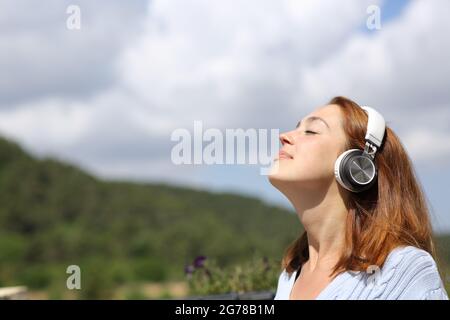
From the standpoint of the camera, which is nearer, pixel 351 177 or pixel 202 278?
pixel 351 177

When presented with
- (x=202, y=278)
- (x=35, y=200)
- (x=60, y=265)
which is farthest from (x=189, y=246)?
(x=202, y=278)

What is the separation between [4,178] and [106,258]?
211 inches

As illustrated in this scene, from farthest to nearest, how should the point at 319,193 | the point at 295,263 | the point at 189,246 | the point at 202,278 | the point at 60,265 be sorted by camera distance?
the point at 189,246 < the point at 60,265 < the point at 202,278 < the point at 295,263 < the point at 319,193

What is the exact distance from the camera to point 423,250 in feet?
7.54

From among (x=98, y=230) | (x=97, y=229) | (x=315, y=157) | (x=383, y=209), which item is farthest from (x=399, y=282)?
(x=97, y=229)

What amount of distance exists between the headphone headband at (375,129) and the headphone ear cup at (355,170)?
0.07 meters

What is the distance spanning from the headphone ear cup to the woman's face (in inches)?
2.2

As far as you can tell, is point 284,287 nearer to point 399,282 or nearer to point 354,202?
point 354,202

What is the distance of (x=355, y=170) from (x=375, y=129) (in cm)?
18

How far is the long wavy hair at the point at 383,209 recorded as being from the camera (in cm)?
231

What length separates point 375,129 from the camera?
238cm

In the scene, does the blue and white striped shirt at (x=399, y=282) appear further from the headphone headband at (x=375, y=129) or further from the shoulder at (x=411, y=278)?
the headphone headband at (x=375, y=129)

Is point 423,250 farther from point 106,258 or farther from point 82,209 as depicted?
point 82,209

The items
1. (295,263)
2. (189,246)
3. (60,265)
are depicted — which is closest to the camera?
(295,263)
